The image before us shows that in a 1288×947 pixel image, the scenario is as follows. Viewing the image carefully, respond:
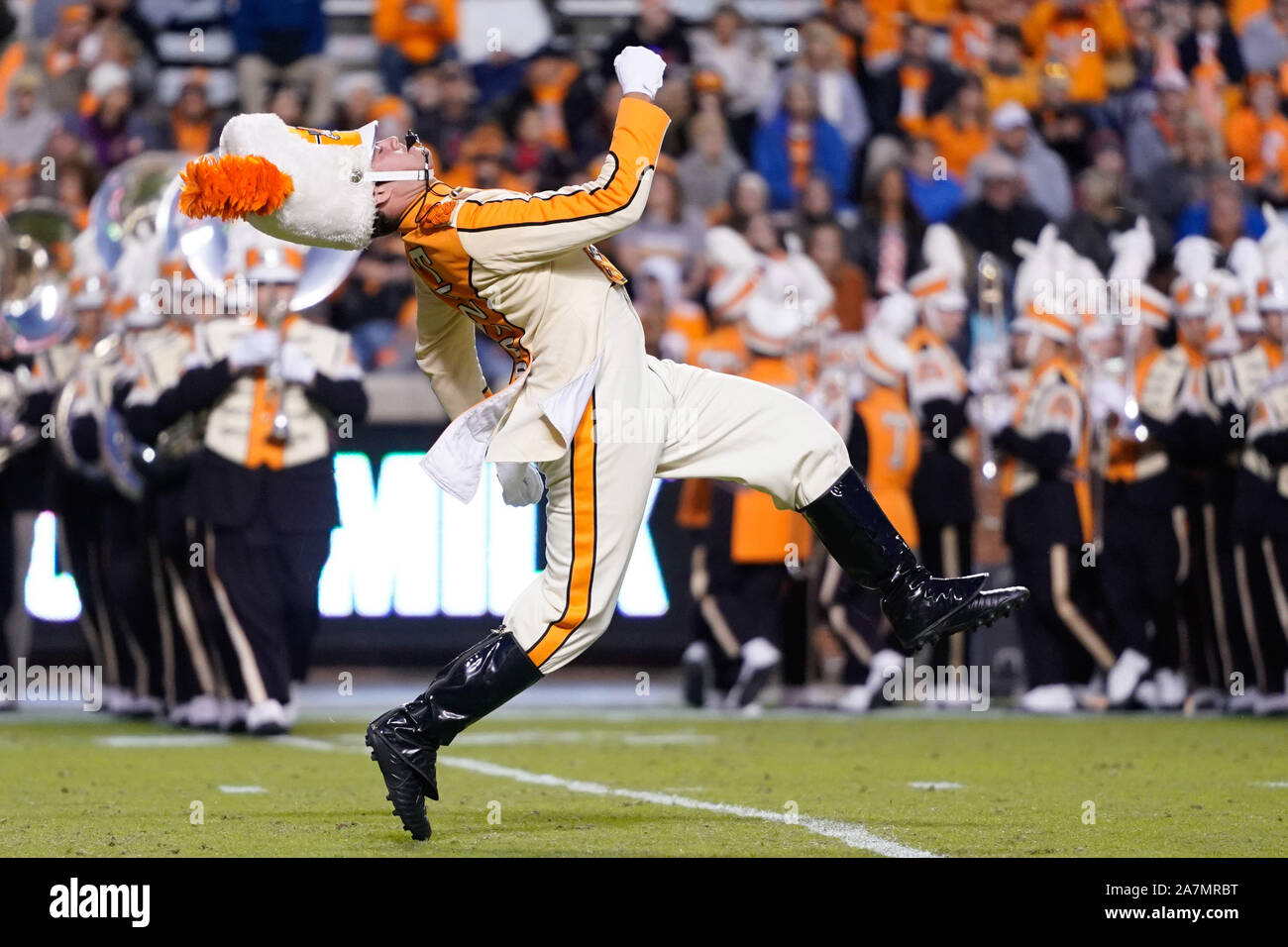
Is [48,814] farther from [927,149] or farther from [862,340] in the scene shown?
[927,149]

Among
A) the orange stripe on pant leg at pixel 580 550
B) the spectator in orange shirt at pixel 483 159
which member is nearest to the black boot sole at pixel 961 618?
the orange stripe on pant leg at pixel 580 550

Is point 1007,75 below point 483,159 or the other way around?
the other way around

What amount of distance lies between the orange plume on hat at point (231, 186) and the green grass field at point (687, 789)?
5.12ft

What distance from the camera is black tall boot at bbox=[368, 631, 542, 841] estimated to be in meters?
5.87

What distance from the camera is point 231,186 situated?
222 inches

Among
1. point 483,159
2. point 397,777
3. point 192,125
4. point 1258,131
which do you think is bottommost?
point 397,777

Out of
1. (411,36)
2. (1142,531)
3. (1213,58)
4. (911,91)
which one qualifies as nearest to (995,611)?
(1142,531)

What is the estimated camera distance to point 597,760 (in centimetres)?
877

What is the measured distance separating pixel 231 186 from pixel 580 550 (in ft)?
4.00

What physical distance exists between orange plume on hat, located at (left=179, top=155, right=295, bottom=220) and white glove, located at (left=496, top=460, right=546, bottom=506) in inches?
35.7

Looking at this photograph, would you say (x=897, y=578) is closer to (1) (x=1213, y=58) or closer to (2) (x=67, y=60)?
(2) (x=67, y=60)

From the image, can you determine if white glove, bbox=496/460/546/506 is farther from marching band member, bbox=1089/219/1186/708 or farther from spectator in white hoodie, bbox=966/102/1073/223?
spectator in white hoodie, bbox=966/102/1073/223

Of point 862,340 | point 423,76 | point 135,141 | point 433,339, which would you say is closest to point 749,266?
point 862,340

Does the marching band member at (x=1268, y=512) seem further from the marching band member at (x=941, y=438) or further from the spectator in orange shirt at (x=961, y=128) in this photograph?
the spectator in orange shirt at (x=961, y=128)
